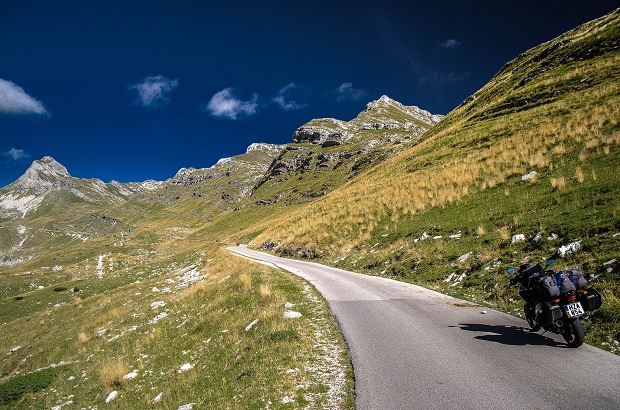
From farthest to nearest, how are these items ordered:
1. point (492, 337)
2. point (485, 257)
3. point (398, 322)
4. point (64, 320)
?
point (64, 320) < point (485, 257) < point (398, 322) < point (492, 337)

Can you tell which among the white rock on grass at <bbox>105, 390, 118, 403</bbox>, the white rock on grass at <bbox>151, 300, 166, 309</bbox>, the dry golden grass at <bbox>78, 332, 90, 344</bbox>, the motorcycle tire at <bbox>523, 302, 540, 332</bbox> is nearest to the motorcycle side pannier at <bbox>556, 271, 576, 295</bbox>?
the motorcycle tire at <bbox>523, 302, 540, 332</bbox>

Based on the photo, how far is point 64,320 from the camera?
2609 cm

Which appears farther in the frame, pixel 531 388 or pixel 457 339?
pixel 457 339

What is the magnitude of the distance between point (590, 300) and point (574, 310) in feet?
1.18

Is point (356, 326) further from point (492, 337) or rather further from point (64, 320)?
point (64, 320)

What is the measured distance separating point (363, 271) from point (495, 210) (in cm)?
872

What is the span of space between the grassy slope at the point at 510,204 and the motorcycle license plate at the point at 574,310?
2.81 feet

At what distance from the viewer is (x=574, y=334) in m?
6.41

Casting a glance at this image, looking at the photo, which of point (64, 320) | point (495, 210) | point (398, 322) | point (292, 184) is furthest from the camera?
point (292, 184)

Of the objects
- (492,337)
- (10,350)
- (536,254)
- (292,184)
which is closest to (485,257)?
(536,254)

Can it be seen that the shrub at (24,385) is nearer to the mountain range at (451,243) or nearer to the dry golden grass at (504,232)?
the mountain range at (451,243)

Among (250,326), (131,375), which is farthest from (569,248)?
(131,375)

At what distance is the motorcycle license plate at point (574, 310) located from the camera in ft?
20.5

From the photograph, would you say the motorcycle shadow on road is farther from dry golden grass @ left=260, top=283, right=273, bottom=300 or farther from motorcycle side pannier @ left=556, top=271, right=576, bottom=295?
dry golden grass @ left=260, top=283, right=273, bottom=300
